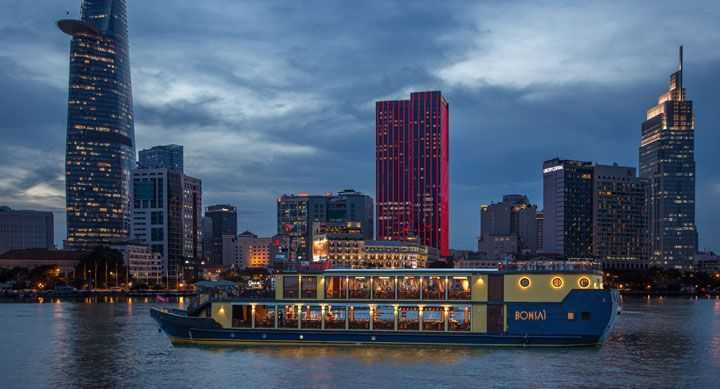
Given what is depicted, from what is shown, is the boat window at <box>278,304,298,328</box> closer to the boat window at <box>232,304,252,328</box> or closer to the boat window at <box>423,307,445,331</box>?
the boat window at <box>232,304,252,328</box>

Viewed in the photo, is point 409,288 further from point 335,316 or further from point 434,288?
point 335,316

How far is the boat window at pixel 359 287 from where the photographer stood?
4475 cm

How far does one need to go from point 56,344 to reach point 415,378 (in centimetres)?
2654

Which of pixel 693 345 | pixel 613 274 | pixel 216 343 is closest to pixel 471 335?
pixel 216 343

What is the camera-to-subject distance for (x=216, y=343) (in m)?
45.3

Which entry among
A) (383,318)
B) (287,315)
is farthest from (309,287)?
(383,318)

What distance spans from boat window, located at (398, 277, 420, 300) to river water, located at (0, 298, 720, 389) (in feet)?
9.68

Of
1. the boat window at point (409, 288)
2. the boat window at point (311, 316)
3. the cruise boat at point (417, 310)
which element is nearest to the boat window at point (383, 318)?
the cruise boat at point (417, 310)

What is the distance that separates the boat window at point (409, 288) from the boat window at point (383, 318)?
102 cm

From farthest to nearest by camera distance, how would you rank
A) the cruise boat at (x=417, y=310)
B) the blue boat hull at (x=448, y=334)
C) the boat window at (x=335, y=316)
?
1. the boat window at (x=335, y=316)
2. the cruise boat at (x=417, y=310)
3. the blue boat hull at (x=448, y=334)

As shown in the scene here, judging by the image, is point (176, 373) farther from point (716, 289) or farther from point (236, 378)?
point (716, 289)

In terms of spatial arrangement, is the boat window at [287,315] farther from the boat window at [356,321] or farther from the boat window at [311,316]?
the boat window at [356,321]

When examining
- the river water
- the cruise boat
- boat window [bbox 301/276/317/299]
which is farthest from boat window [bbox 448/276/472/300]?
boat window [bbox 301/276/317/299]

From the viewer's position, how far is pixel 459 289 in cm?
4406
